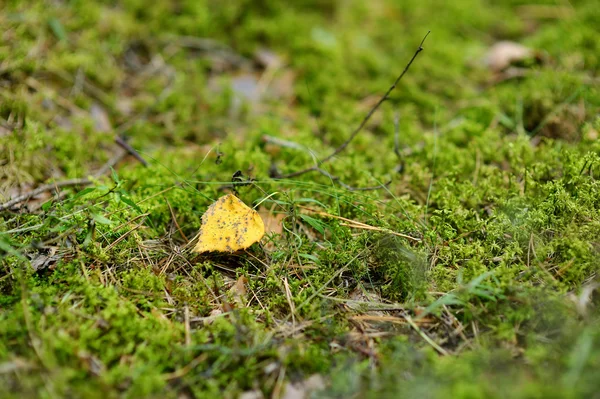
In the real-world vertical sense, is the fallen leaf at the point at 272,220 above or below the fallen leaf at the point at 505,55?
below

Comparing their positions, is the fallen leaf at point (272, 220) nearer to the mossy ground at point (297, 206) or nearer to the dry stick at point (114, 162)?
the mossy ground at point (297, 206)

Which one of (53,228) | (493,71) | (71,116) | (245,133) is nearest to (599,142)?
(493,71)

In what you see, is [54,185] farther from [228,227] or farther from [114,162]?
[228,227]

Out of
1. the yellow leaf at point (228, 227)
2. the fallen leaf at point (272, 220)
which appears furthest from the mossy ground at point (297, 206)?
the yellow leaf at point (228, 227)

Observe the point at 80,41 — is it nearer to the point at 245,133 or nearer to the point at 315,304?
the point at 245,133

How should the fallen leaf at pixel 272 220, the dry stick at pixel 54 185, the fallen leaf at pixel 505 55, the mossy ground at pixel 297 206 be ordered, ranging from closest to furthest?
the mossy ground at pixel 297 206 < the dry stick at pixel 54 185 < the fallen leaf at pixel 272 220 < the fallen leaf at pixel 505 55

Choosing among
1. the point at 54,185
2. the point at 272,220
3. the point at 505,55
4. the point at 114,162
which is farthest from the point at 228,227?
the point at 505,55
